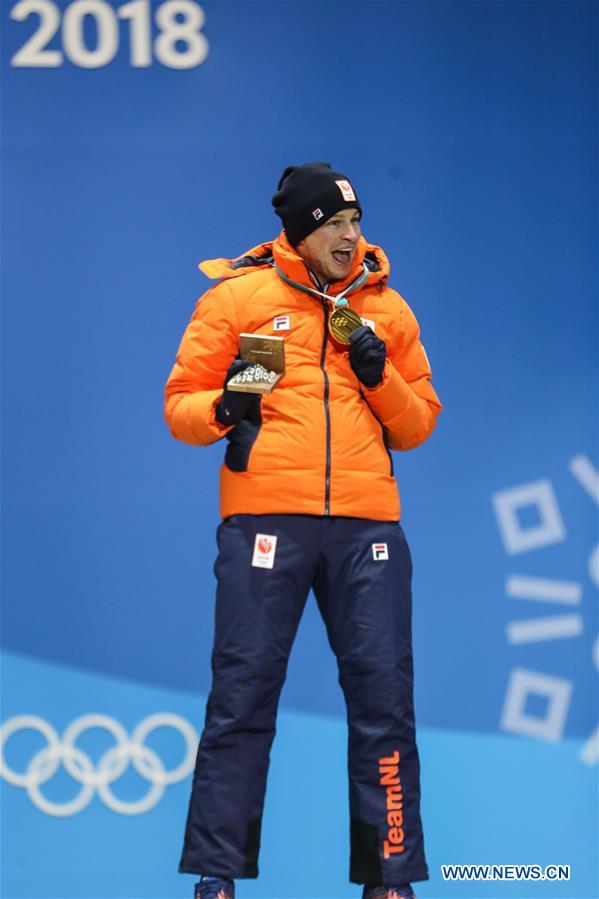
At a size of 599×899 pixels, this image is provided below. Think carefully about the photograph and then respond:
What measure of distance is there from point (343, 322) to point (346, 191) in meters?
0.31

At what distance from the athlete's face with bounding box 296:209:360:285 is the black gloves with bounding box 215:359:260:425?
1.09 ft

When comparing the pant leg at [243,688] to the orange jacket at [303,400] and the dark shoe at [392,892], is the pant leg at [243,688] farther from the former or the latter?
the dark shoe at [392,892]

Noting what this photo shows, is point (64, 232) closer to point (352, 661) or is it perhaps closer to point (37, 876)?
point (352, 661)

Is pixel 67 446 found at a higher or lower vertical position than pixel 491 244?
lower

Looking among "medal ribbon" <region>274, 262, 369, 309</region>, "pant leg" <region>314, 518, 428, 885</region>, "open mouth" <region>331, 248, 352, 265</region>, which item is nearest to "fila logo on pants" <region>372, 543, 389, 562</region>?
"pant leg" <region>314, 518, 428, 885</region>

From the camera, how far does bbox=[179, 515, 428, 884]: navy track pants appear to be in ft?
9.13

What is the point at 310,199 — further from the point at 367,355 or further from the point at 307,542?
the point at 307,542

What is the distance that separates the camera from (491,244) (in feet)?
→ 11.8

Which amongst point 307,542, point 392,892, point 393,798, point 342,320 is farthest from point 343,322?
point 392,892

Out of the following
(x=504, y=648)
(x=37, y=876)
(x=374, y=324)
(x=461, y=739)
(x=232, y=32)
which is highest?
(x=232, y=32)

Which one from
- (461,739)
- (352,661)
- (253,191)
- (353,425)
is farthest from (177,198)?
(461,739)

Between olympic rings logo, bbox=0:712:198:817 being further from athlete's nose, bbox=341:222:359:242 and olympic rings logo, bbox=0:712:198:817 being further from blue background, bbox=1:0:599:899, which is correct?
athlete's nose, bbox=341:222:359:242

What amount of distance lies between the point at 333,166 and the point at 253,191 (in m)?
0.22

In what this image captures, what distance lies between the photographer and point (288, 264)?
9.75 ft
